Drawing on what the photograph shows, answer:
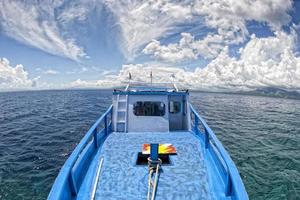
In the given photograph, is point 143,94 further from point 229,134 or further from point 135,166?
point 229,134

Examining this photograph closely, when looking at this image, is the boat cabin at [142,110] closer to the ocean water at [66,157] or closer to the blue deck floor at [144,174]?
the blue deck floor at [144,174]

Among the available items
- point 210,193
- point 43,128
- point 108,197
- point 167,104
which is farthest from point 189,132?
point 43,128

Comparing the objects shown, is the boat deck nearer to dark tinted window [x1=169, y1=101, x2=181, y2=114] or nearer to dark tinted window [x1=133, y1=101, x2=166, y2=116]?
dark tinted window [x1=133, y1=101, x2=166, y2=116]

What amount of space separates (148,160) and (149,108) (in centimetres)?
655

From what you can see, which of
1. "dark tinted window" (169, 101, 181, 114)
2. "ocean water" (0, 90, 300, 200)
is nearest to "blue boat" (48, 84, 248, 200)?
"dark tinted window" (169, 101, 181, 114)

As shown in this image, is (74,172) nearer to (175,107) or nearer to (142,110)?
(142,110)

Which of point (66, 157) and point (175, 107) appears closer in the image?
point (175, 107)

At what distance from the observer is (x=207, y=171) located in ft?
29.2

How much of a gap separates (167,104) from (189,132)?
7.13 ft

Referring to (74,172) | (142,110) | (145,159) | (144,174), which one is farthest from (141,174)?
(142,110)

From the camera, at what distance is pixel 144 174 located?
863 cm

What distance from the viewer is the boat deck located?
7.52 metres

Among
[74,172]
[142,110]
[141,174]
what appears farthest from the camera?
[142,110]

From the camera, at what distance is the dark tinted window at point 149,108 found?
15.1 metres
